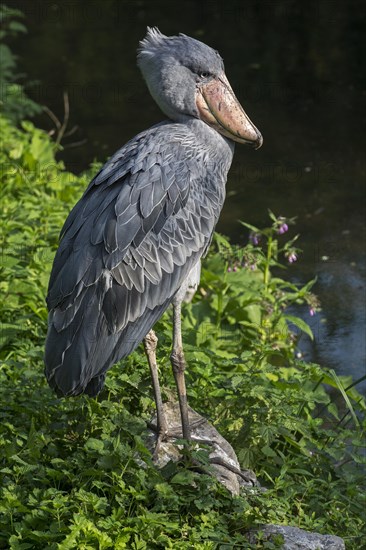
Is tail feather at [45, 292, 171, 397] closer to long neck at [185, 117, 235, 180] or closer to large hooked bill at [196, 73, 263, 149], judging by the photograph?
long neck at [185, 117, 235, 180]

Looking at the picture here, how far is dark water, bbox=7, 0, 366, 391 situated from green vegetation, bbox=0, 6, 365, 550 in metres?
0.75

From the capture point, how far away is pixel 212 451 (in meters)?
3.90

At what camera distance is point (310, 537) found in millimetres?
3643

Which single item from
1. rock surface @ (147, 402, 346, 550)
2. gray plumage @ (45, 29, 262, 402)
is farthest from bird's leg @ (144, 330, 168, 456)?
gray plumage @ (45, 29, 262, 402)

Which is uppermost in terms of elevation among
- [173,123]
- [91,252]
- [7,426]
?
[173,123]

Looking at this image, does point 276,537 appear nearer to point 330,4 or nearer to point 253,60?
point 253,60

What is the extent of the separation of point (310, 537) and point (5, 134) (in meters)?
4.77

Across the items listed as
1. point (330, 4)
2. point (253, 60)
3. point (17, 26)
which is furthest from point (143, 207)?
point (330, 4)

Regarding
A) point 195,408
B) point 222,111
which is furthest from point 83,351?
point 222,111

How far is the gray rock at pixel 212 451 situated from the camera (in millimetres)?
3930

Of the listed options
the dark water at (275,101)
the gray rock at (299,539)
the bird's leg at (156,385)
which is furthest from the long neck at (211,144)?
the dark water at (275,101)

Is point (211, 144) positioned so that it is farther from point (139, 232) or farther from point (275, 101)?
point (275, 101)

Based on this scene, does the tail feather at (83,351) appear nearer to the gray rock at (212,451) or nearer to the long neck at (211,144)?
the gray rock at (212,451)

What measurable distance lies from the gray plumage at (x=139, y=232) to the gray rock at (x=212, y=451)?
507mm
